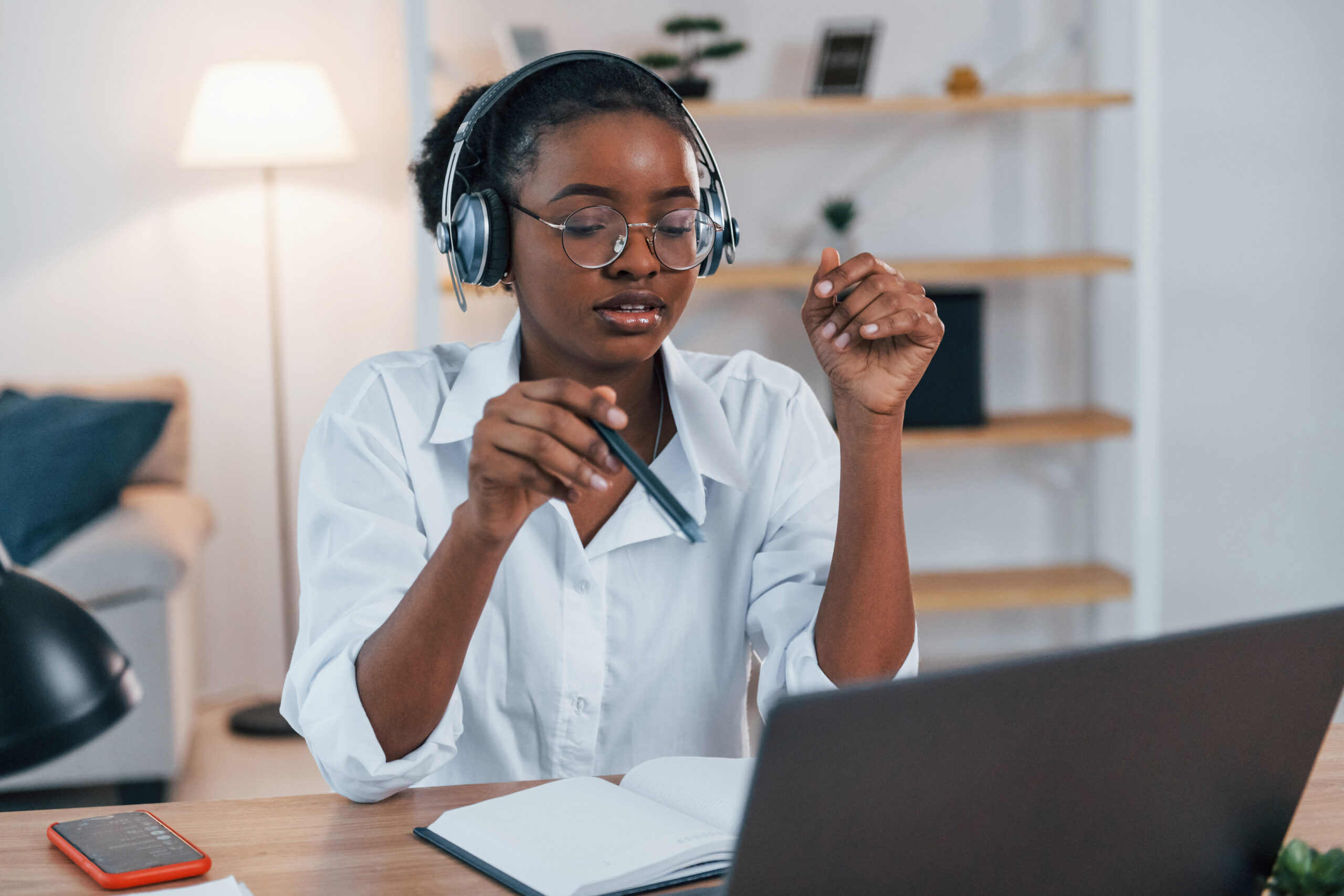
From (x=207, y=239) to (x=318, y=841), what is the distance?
247 centimetres

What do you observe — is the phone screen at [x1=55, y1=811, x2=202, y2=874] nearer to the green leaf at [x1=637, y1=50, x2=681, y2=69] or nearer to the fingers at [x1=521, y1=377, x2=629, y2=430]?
the fingers at [x1=521, y1=377, x2=629, y2=430]

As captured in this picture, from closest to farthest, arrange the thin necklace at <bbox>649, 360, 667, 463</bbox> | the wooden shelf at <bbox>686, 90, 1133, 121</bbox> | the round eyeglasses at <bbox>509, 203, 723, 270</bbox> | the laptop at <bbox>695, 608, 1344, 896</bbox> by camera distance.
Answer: the laptop at <bbox>695, 608, 1344, 896</bbox>, the round eyeglasses at <bbox>509, 203, 723, 270</bbox>, the thin necklace at <bbox>649, 360, 667, 463</bbox>, the wooden shelf at <bbox>686, 90, 1133, 121</bbox>

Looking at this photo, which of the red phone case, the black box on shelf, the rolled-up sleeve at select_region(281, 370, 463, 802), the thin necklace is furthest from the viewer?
the black box on shelf

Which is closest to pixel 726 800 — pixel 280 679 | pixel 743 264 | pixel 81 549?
pixel 81 549

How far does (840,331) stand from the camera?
1013mm

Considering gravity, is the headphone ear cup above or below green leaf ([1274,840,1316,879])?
above

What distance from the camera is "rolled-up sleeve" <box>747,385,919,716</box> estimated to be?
42.3 inches

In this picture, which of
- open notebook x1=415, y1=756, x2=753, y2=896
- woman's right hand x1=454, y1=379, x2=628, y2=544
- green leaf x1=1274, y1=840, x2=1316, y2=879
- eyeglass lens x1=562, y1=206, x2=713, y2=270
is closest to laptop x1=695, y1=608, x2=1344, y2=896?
green leaf x1=1274, y1=840, x2=1316, y2=879

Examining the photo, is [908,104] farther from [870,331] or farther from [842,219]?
[870,331]

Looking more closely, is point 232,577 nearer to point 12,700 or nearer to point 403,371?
point 12,700

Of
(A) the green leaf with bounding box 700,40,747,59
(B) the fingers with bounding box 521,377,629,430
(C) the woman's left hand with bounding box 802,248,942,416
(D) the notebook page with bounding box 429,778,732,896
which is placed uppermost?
(A) the green leaf with bounding box 700,40,747,59

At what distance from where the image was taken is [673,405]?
1.20 meters

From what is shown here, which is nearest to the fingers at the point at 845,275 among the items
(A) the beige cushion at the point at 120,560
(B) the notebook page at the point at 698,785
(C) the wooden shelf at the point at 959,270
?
(B) the notebook page at the point at 698,785

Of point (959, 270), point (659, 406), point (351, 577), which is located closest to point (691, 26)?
point (959, 270)
